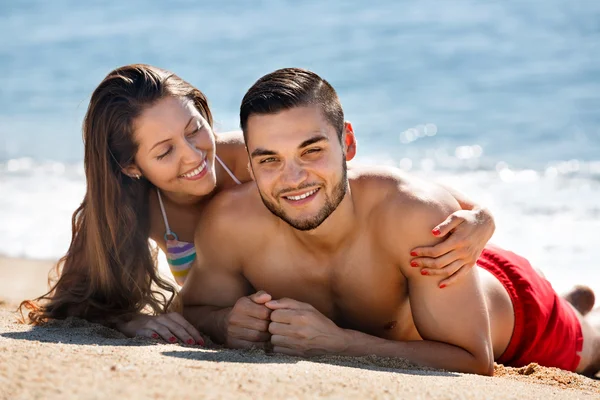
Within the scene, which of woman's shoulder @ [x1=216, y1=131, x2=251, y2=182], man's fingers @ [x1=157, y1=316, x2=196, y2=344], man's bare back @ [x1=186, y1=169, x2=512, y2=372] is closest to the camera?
man's bare back @ [x1=186, y1=169, x2=512, y2=372]

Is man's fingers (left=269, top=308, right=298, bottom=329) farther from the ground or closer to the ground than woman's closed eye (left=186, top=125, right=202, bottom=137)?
closer to the ground

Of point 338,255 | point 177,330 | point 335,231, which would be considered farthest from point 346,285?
point 177,330

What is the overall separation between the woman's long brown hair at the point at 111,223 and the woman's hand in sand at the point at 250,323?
752mm

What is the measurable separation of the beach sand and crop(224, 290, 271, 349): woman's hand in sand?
0.39ft

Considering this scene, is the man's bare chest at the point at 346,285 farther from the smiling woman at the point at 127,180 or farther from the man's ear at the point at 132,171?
the man's ear at the point at 132,171

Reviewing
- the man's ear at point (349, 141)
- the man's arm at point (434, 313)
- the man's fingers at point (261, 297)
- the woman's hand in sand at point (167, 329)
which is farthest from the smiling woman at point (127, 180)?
the man's arm at point (434, 313)

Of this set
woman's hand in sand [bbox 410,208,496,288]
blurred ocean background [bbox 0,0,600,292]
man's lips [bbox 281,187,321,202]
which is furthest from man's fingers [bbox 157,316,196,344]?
blurred ocean background [bbox 0,0,600,292]

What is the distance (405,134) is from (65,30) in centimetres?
1196

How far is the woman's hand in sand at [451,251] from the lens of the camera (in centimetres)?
338

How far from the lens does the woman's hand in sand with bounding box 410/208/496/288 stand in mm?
3383

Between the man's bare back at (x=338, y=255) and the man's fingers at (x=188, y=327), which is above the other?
the man's bare back at (x=338, y=255)

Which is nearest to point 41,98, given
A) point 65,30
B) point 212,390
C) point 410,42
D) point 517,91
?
point 65,30

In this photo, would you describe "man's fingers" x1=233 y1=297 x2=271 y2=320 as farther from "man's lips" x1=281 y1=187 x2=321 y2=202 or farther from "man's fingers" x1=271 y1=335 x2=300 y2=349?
"man's lips" x1=281 y1=187 x2=321 y2=202

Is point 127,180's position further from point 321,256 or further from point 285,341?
point 285,341
